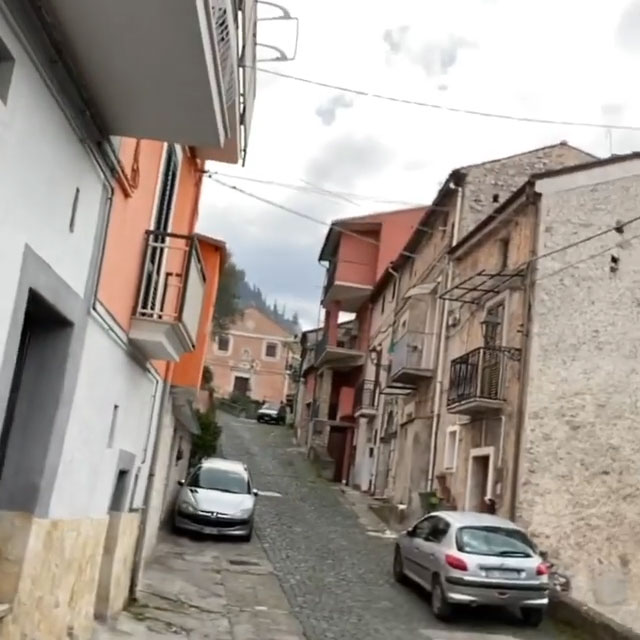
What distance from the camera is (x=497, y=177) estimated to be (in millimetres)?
23344

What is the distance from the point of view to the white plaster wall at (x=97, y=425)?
6520mm

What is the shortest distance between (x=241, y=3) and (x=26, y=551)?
4.07 m

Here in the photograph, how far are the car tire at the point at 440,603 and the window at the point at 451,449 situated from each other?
7.53 metres

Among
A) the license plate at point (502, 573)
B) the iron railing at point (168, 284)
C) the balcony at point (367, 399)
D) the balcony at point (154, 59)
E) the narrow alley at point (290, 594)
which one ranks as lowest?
the narrow alley at point (290, 594)

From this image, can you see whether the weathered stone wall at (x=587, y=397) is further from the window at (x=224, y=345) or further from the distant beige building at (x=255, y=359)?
the window at (x=224, y=345)

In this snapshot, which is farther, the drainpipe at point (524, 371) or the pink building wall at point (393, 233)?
the pink building wall at point (393, 233)

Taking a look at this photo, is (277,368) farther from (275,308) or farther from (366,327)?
(275,308)

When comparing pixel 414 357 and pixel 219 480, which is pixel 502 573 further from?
pixel 414 357

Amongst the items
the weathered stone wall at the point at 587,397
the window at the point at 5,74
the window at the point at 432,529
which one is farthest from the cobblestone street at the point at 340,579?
the window at the point at 5,74

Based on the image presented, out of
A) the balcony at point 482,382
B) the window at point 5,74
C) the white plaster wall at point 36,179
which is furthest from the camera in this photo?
the balcony at point 482,382

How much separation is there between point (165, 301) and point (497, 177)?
638 inches

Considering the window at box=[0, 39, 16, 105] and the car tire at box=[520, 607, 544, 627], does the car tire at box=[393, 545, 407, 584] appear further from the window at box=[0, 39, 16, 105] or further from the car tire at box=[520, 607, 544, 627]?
the window at box=[0, 39, 16, 105]

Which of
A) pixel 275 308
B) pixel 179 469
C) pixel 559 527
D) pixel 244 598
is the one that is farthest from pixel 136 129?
pixel 275 308

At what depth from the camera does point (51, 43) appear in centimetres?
479
